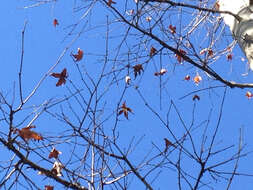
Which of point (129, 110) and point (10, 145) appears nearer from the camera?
point (10, 145)

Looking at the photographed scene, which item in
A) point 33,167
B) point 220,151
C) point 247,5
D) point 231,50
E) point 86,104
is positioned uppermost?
point 231,50

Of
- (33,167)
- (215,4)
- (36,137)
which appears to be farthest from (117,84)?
(215,4)

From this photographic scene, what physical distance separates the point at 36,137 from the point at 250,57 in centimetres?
114

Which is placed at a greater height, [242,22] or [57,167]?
[242,22]

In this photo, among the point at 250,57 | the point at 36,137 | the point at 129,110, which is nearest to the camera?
the point at 36,137

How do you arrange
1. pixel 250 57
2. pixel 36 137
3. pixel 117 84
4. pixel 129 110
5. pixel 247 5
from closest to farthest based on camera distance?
pixel 36 137 < pixel 250 57 < pixel 247 5 < pixel 117 84 < pixel 129 110

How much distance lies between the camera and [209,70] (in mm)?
2270

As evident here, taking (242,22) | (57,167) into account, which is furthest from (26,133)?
(242,22)

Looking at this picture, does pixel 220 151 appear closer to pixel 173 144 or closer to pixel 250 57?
pixel 173 144

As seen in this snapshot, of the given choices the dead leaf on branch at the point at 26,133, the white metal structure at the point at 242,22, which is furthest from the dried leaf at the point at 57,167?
the white metal structure at the point at 242,22

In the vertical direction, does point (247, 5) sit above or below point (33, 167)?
above

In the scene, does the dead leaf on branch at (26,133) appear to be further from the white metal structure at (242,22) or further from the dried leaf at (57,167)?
the white metal structure at (242,22)

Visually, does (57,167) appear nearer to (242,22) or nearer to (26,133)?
(26,133)

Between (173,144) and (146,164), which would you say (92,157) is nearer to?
(146,164)
